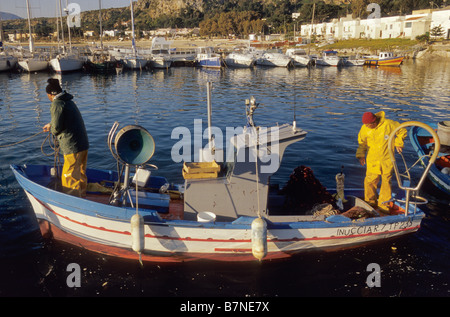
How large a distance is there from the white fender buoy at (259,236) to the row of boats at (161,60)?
4511 centimetres

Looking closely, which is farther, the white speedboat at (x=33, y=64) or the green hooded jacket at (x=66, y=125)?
the white speedboat at (x=33, y=64)

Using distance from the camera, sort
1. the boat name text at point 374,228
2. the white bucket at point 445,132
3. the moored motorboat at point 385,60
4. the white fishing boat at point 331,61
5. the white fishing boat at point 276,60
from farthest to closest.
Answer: the white fishing boat at point 276,60 < the white fishing boat at point 331,61 < the moored motorboat at point 385,60 < the white bucket at point 445,132 < the boat name text at point 374,228

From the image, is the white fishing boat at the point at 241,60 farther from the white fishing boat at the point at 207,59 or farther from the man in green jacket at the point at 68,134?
the man in green jacket at the point at 68,134

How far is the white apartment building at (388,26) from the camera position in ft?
222

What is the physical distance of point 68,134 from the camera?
23.1 ft

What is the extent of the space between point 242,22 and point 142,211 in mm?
127927

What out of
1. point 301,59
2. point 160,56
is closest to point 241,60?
point 301,59

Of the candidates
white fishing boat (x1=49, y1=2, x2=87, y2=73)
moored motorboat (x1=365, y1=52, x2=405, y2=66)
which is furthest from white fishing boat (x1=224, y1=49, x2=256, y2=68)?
white fishing boat (x1=49, y1=2, x2=87, y2=73)

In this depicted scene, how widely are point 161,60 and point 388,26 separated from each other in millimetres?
57494

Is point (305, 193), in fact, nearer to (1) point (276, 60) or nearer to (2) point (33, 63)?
(2) point (33, 63)

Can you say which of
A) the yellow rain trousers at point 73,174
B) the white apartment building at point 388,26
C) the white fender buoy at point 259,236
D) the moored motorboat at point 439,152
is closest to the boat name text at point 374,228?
the white fender buoy at point 259,236
